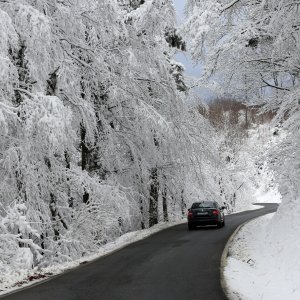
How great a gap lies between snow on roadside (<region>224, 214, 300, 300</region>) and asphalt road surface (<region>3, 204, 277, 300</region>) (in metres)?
0.39

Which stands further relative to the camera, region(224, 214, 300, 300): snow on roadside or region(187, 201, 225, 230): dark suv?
region(187, 201, 225, 230): dark suv

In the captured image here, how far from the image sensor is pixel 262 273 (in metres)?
12.0

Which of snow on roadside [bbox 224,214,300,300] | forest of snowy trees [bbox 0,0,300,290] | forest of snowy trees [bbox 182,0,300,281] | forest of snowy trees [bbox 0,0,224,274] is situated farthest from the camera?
forest of snowy trees [bbox 0,0,224,274]

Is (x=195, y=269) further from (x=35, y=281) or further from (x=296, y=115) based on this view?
(x=296, y=115)

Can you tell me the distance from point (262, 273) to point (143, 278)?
317 cm

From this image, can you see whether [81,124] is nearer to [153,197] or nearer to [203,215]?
[203,215]

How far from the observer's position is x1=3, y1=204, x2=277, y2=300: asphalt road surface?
354 inches

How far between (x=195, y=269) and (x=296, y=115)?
6.11m

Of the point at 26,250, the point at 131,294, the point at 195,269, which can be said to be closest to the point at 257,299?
the point at 131,294

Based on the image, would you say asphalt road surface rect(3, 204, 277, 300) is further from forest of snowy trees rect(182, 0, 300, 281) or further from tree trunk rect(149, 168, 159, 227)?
tree trunk rect(149, 168, 159, 227)

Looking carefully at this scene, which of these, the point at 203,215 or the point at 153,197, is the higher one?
the point at 153,197

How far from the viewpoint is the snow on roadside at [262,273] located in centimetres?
945

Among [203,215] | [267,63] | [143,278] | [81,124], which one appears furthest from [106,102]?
[143,278]

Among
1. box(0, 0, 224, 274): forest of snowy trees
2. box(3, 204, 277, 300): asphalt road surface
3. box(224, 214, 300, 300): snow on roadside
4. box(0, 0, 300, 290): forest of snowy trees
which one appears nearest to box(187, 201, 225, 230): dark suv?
box(0, 0, 224, 274): forest of snowy trees
